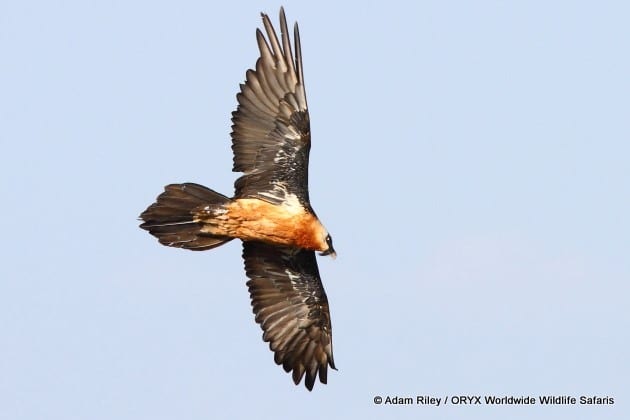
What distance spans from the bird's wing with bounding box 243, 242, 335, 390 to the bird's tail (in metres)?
1.20

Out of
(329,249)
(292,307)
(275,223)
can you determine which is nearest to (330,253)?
(329,249)

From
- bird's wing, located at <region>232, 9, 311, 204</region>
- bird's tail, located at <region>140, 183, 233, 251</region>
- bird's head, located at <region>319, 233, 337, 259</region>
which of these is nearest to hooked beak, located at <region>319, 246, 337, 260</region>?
bird's head, located at <region>319, 233, 337, 259</region>

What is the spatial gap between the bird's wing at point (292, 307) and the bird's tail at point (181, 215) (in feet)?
3.93

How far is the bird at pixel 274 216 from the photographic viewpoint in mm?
15570

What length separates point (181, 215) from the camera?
50.9 feet

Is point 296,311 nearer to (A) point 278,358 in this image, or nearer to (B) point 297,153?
(A) point 278,358

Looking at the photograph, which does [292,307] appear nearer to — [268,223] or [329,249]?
[329,249]

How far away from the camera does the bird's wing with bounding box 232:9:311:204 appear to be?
16000 mm

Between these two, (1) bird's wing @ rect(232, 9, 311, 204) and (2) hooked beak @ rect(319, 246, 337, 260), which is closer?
(2) hooked beak @ rect(319, 246, 337, 260)

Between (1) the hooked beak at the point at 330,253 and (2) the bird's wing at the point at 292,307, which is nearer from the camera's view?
(1) the hooked beak at the point at 330,253

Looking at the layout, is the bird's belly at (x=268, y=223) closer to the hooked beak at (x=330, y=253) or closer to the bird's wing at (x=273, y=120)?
the hooked beak at (x=330, y=253)

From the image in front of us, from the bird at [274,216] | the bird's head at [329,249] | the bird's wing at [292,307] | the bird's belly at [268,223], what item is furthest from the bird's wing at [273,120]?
the bird's wing at [292,307]

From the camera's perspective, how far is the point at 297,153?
16.1 metres

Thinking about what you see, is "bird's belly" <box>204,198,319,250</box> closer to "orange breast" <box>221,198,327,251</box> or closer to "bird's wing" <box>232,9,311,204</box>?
"orange breast" <box>221,198,327,251</box>
